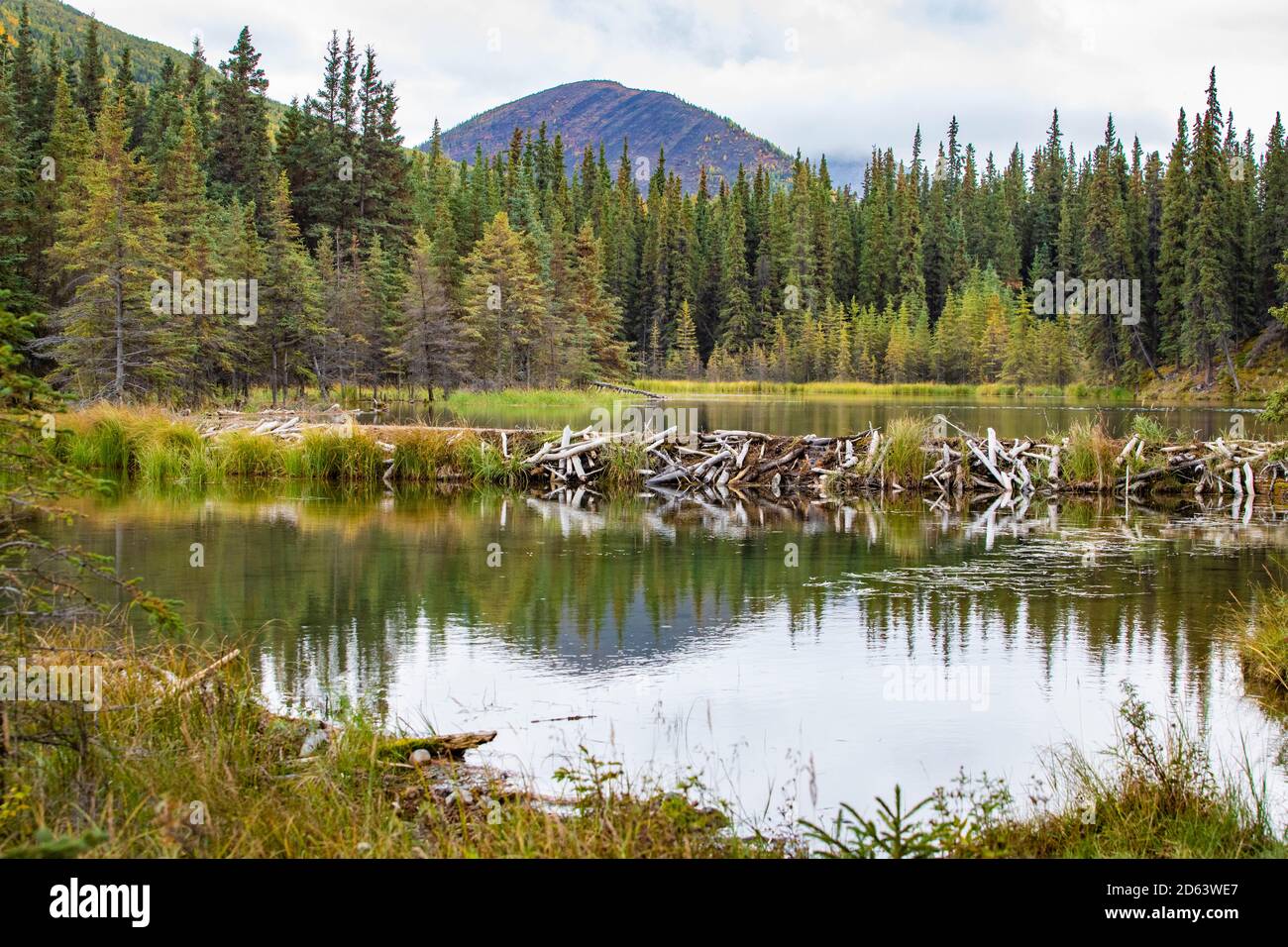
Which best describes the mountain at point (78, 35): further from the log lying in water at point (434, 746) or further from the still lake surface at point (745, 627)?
the log lying in water at point (434, 746)

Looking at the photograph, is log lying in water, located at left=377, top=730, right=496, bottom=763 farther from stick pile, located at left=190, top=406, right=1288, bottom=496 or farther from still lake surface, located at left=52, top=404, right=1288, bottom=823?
stick pile, located at left=190, top=406, right=1288, bottom=496

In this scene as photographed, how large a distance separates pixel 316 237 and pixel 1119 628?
58614 millimetres

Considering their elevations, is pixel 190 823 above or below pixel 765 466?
below

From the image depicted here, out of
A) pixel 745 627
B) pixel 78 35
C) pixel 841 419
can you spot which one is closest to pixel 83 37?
pixel 78 35

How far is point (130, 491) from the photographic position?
70.5ft

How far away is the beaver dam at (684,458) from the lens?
2269cm

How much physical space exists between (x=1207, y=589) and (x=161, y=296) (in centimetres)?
3402

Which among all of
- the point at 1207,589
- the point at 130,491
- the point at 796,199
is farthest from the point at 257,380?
the point at 796,199

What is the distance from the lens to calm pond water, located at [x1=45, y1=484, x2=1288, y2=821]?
736 cm
